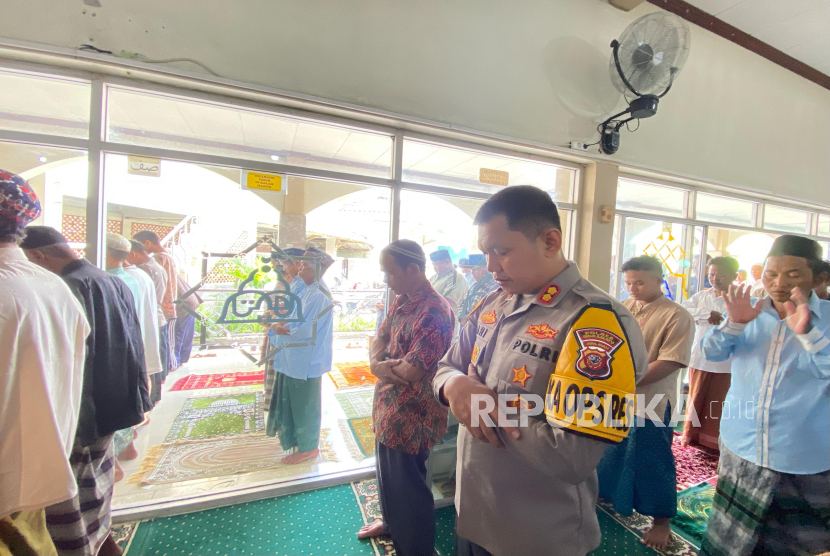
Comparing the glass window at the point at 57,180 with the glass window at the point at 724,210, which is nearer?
the glass window at the point at 57,180

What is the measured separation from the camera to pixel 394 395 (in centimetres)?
157

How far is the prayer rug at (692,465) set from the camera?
2.50 metres

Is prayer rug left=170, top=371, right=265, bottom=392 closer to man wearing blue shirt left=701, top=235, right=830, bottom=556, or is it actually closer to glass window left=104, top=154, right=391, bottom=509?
glass window left=104, top=154, right=391, bottom=509

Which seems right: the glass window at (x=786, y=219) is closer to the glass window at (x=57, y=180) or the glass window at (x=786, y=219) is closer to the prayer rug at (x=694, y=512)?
the prayer rug at (x=694, y=512)

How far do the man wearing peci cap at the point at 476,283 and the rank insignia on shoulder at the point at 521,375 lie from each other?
6.84ft

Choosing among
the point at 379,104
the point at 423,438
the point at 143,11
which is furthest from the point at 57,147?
the point at 423,438

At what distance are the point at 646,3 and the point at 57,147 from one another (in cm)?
439

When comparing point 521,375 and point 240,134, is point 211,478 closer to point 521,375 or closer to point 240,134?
point 240,134

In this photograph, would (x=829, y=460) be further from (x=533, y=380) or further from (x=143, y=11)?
(x=143, y=11)

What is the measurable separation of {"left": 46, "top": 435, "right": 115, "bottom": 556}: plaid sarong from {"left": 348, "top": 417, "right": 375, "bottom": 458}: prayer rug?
1.43 metres

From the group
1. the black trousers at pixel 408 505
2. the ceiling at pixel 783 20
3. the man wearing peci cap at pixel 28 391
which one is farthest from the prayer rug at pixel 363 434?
the ceiling at pixel 783 20

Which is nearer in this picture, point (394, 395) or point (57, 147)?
point (394, 395)

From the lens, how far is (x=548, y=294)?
90 cm

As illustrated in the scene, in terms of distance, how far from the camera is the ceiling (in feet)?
9.64
